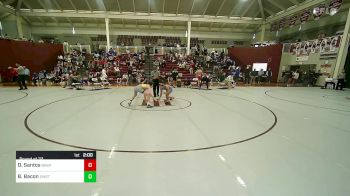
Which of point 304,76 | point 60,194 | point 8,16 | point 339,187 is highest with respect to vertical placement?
point 8,16

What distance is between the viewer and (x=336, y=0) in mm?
14281

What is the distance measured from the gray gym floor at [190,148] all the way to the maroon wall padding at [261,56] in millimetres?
13537

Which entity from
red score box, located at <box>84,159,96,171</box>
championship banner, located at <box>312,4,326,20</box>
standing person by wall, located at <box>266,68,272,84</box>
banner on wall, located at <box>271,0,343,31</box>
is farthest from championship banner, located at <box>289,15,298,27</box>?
red score box, located at <box>84,159,96,171</box>

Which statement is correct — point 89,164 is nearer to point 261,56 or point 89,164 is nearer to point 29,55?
point 29,55

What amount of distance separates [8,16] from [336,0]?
1153 inches

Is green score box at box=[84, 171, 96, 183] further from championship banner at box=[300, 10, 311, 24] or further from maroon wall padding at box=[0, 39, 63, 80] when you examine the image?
championship banner at box=[300, 10, 311, 24]

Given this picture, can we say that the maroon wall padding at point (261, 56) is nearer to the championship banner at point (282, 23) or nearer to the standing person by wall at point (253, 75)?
the standing person by wall at point (253, 75)

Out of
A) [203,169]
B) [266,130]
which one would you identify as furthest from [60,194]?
[266,130]

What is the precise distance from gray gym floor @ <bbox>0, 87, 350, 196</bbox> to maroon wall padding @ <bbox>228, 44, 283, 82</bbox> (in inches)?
533

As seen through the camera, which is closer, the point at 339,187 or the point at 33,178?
the point at 33,178

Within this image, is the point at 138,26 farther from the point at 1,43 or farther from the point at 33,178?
the point at 33,178

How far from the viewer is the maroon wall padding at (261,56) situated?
61.8 ft

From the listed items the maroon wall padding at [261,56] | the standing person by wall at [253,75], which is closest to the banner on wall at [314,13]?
the maroon wall padding at [261,56]
